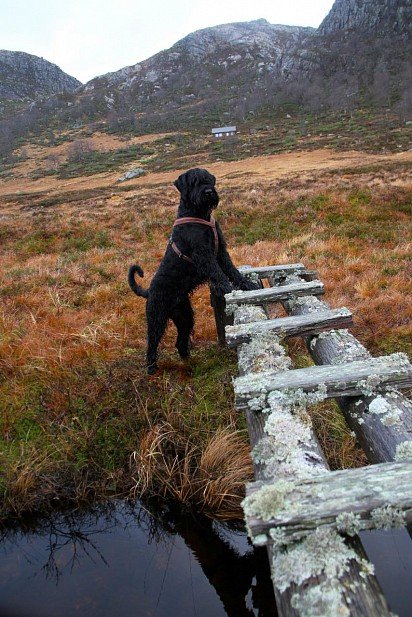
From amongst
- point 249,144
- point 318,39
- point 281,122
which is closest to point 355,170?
point 249,144

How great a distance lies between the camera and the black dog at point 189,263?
3943mm

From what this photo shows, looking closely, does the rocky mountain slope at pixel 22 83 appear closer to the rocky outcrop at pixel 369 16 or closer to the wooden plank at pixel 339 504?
the rocky outcrop at pixel 369 16

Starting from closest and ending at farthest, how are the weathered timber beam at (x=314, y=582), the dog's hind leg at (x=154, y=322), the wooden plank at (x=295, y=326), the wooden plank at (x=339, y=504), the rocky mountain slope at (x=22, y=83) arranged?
the weathered timber beam at (x=314, y=582)
the wooden plank at (x=339, y=504)
the wooden plank at (x=295, y=326)
the dog's hind leg at (x=154, y=322)
the rocky mountain slope at (x=22, y=83)

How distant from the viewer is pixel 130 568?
110 inches

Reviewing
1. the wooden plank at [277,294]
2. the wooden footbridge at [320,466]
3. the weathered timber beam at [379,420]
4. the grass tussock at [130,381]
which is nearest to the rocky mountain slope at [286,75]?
the grass tussock at [130,381]

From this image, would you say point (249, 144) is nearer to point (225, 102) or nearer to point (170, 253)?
point (225, 102)

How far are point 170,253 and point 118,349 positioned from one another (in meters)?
1.73

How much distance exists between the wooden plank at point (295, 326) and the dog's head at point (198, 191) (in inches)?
58.4

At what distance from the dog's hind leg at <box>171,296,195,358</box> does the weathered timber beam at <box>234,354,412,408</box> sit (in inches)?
91.5

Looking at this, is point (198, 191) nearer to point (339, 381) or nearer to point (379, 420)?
point (339, 381)

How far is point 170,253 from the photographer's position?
168 inches

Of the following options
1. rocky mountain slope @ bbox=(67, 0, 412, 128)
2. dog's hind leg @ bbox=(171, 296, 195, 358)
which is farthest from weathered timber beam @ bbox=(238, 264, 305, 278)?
rocky mountain slope @ bbox=(67, 0, 412, 128)

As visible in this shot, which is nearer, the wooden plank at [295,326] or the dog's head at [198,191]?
the wooden plank at [295,326]

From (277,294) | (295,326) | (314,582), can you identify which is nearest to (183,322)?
(277,294)
